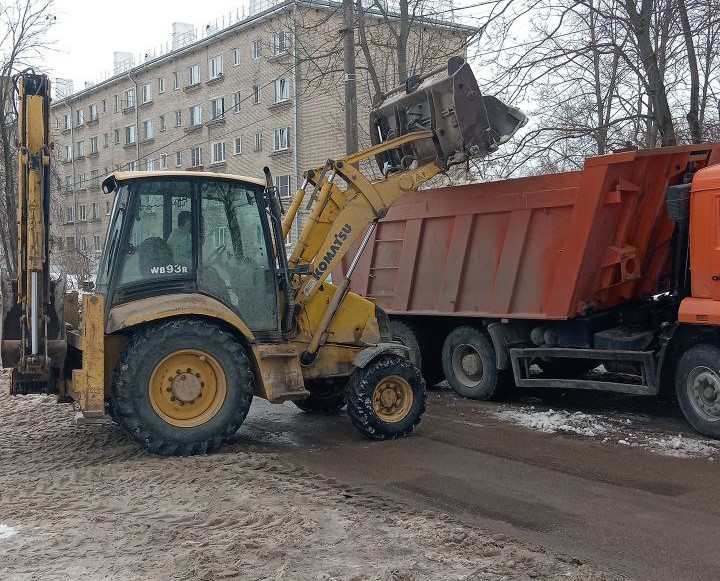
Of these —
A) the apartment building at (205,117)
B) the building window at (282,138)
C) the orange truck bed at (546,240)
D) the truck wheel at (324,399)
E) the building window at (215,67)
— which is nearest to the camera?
the orange truck bed at (546,240)

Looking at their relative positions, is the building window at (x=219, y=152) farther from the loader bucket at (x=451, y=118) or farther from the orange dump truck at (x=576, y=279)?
the loader bucket at (x=451, y=118)

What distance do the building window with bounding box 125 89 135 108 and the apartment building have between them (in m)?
0.05

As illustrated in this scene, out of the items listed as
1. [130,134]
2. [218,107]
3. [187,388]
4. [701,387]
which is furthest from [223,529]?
[130,134]

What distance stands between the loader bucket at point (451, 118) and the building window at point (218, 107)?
2815 cm

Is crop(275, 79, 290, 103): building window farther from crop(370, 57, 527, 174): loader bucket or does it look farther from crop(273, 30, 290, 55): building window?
crop(370, 57, 527, 174): loader bucket

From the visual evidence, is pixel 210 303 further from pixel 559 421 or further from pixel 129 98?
pixel 129 98

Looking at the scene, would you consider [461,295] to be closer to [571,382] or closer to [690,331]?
[571,382]

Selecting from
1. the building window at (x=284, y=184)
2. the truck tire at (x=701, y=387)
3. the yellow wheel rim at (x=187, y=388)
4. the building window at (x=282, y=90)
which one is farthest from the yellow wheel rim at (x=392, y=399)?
the building window at (x=282, y=90)

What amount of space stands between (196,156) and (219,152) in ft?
7.17

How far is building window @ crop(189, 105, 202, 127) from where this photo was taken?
3794 centimetres

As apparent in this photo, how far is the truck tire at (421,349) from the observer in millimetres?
11375

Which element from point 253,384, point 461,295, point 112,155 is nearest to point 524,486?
point 253,384

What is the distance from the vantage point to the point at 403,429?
7867 millimetres

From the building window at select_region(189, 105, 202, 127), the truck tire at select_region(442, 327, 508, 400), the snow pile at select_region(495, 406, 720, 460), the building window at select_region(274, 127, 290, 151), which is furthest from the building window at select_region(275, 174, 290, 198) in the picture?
the snow pile at select_region(495, 406, 720, 460)
